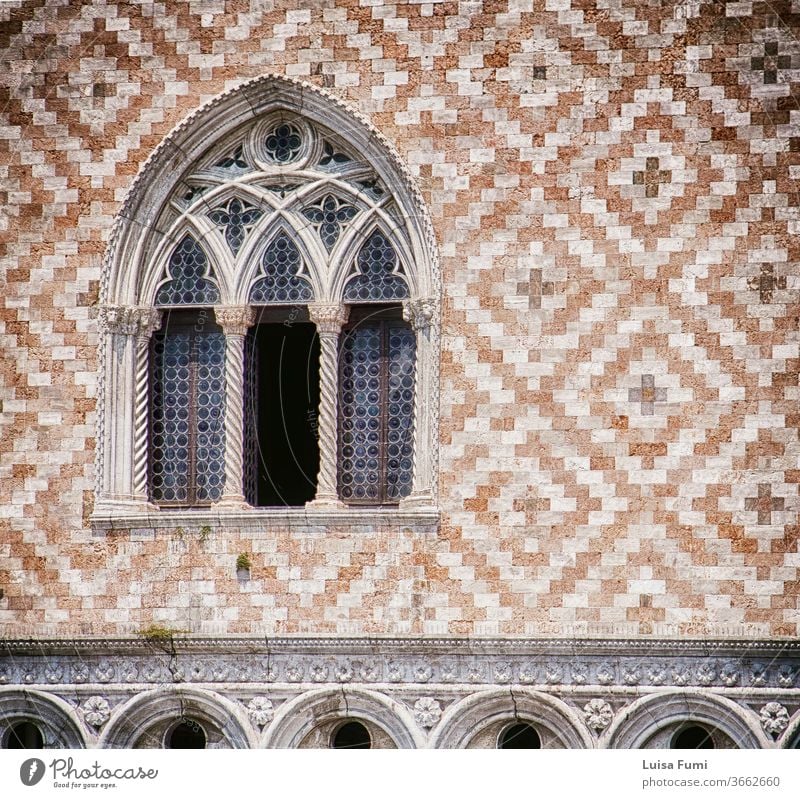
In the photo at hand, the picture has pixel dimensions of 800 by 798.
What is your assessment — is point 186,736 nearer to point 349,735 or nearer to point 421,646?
point 349,735

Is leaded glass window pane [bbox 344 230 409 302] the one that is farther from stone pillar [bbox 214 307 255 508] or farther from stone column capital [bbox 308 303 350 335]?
stone pillar [bbox 214 307 255 508]

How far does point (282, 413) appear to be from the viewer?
1672cm

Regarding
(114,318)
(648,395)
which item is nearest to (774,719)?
(648,395)

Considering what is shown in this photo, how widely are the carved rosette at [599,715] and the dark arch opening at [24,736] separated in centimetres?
482

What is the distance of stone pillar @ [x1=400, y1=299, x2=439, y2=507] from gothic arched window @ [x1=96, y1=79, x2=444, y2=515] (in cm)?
9

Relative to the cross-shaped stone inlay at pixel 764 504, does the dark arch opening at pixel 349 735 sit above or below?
below

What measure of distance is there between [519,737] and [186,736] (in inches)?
114

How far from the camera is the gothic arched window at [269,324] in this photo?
53.8ft

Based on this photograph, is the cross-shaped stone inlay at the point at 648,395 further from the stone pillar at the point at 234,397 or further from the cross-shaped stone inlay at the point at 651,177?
the stone pillar at the point at 234,397

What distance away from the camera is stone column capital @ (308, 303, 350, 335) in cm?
1638

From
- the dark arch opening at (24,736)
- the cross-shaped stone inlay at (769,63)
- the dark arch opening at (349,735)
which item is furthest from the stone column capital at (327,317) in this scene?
the dark arch opening at (24,736)

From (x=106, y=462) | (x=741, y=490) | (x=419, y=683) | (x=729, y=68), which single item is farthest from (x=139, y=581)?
(x=729, y=68)

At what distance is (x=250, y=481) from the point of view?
1659cm

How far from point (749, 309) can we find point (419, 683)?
4.19m
